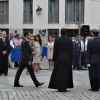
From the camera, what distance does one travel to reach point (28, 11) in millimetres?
41031

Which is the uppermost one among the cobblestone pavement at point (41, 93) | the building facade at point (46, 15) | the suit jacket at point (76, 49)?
the building facade at point (46, 15)

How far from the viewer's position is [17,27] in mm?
40688

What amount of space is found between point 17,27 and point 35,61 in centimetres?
2058

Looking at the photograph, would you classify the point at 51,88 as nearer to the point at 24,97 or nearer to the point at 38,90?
the point at 38,90

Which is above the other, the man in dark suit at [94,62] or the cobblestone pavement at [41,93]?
the man in dark suit at [94,62]

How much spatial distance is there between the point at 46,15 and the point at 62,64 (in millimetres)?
27651

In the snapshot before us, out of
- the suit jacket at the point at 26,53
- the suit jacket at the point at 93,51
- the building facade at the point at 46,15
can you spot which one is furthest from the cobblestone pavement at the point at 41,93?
the building facade at the point at 46,15

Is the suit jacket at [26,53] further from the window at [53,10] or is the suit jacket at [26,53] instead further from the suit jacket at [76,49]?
the window at [53,10]

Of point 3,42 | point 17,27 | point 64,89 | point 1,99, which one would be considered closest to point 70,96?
point 64,89

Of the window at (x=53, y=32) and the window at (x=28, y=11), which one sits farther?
the window at (x=53, y=32)

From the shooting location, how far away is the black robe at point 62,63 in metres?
13.3

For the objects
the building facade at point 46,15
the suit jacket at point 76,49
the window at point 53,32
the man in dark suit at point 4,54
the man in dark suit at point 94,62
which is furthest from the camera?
the window at point 53,32

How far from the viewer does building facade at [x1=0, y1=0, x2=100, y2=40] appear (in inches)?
1597

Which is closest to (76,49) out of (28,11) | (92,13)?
(92,13)
